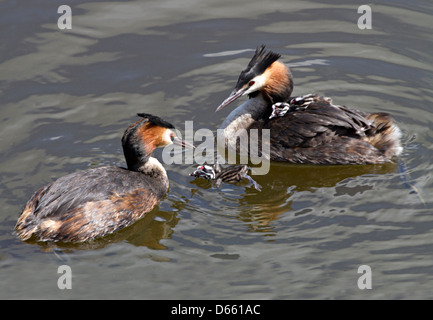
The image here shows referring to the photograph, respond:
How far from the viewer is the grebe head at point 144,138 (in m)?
7.57

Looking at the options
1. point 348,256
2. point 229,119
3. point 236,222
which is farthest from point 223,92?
point 348,256

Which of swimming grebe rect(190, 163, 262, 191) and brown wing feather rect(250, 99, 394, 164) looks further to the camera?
brown wing feather rect(250, 99, 394, 164)

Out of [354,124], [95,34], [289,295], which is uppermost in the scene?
[95,34]

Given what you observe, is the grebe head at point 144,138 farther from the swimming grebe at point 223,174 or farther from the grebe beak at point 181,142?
the swimming grebe at point 223,174

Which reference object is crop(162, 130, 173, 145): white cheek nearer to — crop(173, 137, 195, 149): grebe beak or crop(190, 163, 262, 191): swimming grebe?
crop(173, 137, 195, 149): grebe beak

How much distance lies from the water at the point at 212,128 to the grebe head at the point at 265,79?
0.73 metres

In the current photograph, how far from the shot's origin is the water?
646 centimetres

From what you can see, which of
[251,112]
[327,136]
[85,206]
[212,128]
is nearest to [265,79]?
[251,112]

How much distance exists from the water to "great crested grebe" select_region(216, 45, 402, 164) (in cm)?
18

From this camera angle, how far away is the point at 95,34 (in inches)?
416

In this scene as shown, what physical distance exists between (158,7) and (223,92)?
→ 245cm

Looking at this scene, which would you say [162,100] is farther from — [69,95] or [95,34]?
[95,34]

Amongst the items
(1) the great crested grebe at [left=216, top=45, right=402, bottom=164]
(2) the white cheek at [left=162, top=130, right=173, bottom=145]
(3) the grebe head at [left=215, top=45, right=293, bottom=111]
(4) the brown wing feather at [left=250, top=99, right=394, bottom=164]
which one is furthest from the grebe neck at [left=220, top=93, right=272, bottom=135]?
(2) the white cheek at [left=162, top=130, right=173, bottom=145]

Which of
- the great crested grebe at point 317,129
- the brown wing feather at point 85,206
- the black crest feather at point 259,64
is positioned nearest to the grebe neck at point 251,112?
the great crested grebe at point 317,129
